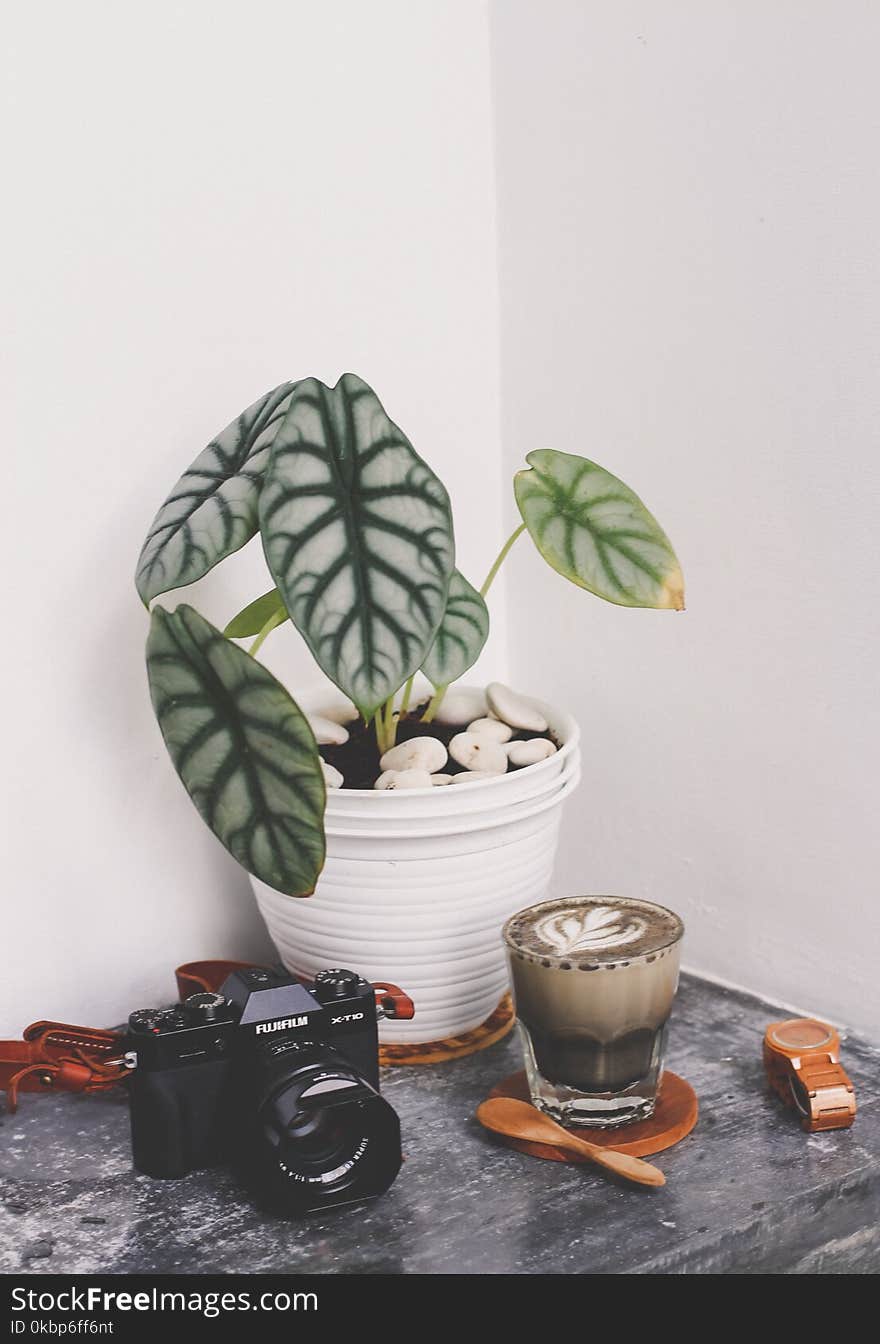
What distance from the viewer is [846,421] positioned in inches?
42.6

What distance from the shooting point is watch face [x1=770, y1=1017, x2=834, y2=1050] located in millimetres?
1038

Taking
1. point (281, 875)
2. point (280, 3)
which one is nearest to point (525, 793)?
point (281, 875)

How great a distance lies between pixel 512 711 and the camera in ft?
3.83

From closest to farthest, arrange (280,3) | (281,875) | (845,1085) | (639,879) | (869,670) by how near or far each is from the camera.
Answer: (281,875) < (845,1085) < (869,670) < (280,3) < (639,879)

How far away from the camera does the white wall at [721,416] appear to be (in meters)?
1.08

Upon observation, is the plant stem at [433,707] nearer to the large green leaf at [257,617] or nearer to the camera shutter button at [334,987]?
the large green leaf at [257,617]

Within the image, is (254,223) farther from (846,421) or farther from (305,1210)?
(305,1210)

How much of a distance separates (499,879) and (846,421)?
49cm

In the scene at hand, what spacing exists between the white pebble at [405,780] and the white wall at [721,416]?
1.09 ft

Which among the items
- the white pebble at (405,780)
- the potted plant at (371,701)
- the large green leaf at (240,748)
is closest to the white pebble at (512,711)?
the potted plant at (371,701)

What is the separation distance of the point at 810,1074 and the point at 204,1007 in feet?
1.55

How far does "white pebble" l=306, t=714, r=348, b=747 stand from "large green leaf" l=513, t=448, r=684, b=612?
0.27 meters
